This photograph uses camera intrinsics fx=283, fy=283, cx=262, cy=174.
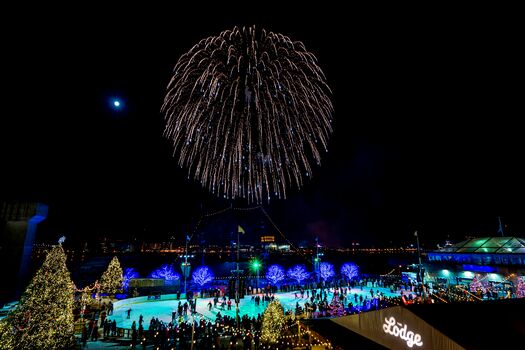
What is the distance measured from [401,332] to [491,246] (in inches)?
1479

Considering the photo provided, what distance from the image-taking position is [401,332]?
19.5 ft

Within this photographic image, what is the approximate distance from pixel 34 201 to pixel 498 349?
41.5 m

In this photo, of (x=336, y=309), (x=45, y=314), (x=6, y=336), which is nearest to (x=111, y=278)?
(x=45, y=314)

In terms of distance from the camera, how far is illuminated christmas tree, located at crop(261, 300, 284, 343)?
15383 millimetres

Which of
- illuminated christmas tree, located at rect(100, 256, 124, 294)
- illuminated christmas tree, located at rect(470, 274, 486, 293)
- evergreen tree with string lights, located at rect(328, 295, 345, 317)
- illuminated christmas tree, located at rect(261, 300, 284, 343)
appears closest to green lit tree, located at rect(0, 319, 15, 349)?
illuminated christmas tree, located at rect(261, 300, 284, 343)

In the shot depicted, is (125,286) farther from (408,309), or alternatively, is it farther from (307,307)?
(408,309)

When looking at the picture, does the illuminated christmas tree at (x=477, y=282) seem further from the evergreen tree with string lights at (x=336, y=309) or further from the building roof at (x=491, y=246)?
the evergreen tree with string lights at (x=336, y=309)

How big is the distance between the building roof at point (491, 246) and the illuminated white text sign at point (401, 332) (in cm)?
3357

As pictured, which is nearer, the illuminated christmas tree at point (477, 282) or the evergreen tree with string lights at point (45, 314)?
the evergreen tree with string lights at point (45, 314)

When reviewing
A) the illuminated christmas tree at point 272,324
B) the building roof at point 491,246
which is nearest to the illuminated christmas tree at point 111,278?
the illuminated christmas tree at point 272,324

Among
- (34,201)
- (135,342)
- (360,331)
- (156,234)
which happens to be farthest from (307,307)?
(156,234)

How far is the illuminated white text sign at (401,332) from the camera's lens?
5.54 m

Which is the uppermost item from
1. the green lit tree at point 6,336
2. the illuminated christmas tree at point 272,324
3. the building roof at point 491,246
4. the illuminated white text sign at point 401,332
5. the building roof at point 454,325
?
the building roof at point 491,246

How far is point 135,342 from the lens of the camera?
1695 centimetres
